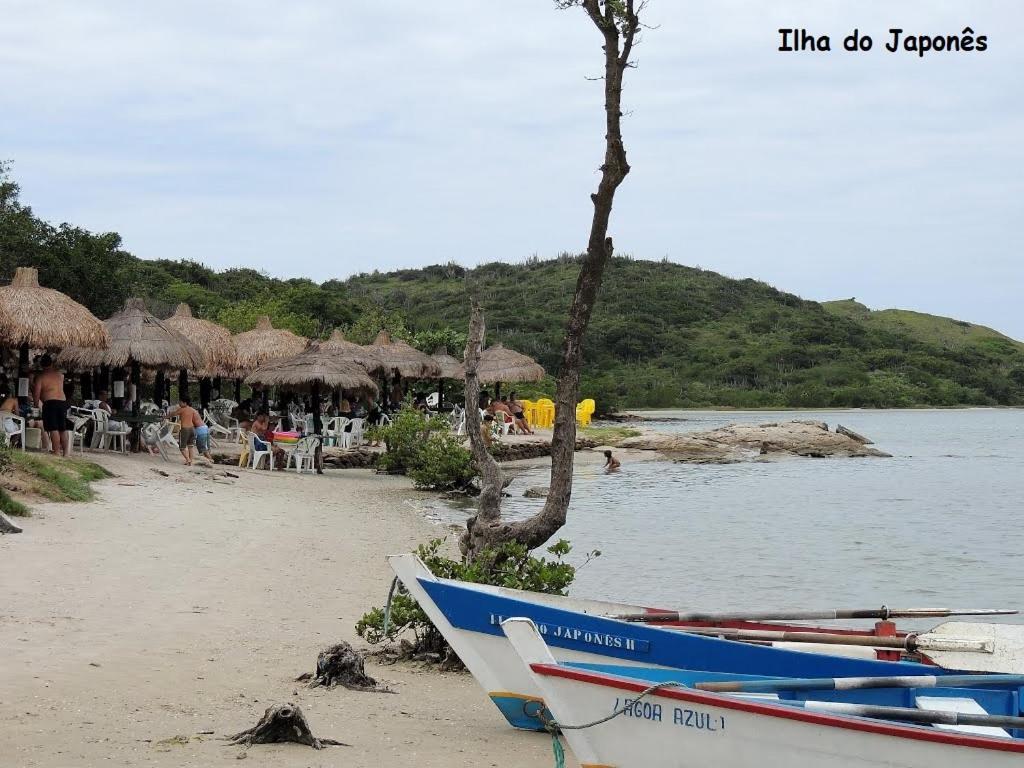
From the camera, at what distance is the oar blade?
5.68 metres

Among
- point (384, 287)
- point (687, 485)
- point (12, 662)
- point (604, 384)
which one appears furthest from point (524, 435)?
point (384, 287)

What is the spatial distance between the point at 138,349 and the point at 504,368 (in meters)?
15.1

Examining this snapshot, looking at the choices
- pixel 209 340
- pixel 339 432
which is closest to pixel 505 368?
pixel 339 432

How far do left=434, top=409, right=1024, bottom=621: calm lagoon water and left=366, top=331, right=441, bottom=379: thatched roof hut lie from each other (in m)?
4.23

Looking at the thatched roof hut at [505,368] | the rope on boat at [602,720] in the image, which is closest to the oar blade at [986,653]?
the rope on boat at [602,720]

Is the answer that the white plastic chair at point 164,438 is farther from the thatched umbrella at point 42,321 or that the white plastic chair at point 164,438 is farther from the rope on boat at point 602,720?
the rope on boat at point 602,720

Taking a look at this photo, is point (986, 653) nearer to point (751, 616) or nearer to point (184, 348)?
point (751, 616)

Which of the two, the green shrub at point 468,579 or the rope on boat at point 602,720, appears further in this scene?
the green shrub at point 468,579

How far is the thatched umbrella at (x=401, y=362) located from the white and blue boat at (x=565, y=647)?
72.6 ft

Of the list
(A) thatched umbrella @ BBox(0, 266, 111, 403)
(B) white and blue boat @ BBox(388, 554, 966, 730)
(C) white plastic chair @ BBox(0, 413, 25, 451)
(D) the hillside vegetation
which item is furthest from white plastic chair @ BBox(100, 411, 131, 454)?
(D) the hillside vegetation

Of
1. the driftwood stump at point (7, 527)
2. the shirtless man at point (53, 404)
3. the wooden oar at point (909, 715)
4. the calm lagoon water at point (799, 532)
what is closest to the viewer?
the wooden oar at point (909, 715)

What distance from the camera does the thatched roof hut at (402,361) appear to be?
2858 centimetres

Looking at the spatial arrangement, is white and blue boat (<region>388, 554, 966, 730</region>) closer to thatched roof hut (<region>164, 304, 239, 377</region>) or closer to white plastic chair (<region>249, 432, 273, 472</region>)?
white plastic chair (<region>249, 432, 273, 472</region>)

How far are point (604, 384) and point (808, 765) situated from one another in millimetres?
49155
